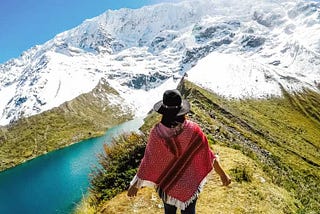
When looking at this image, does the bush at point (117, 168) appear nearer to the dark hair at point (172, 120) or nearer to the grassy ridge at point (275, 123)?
the dark hair at point (172, 120)

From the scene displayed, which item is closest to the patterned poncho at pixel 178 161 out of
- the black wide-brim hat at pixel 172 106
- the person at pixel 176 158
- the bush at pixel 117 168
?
the person at pixel 176 158

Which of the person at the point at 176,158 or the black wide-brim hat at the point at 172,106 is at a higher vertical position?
the black wide-brim hat at the point at 172,106

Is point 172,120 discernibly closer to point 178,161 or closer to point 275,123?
point 178,161

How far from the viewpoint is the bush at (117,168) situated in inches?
541

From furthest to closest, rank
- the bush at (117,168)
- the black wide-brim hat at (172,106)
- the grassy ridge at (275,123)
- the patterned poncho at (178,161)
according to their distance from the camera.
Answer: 1. the grassy ridge at (275,123)
2. the bush at (117,168)
3. the patterned poncho at (178,161)
4. the black wide-brim hat at (172,106)

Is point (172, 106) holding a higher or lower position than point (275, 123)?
higher

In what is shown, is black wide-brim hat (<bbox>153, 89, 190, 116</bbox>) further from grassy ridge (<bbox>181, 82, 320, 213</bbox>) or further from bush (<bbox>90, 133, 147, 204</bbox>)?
grassy ridge (<bbox>181, 82, 320, 213</bbox>)

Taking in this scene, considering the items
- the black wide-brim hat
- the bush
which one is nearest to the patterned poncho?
the black wide-brim hat

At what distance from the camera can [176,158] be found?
6.86 meters

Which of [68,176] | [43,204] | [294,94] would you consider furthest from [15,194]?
[294,94]

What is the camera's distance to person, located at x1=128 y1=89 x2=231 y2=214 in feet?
21.6

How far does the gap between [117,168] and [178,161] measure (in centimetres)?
775

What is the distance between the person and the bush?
21.8ft

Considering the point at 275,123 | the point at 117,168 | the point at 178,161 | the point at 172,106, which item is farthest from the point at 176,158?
the point at 275,123
